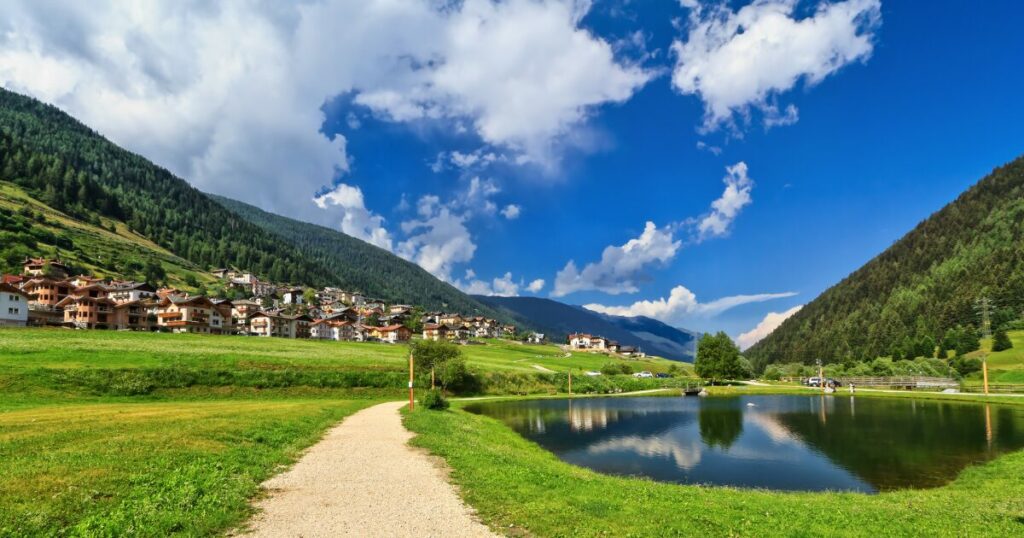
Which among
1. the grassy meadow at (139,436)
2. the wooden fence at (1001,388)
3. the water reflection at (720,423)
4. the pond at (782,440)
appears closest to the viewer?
the grassy meadow at (139,436)

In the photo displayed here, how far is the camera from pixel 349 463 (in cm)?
2208

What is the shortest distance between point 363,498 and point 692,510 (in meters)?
10.3

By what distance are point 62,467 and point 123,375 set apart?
53.3m

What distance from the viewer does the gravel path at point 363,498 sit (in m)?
12.8

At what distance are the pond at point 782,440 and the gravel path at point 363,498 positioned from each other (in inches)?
664

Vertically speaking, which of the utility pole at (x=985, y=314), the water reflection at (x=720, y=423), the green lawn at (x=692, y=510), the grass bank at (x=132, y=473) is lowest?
the water reflection at (x=720, y=423)

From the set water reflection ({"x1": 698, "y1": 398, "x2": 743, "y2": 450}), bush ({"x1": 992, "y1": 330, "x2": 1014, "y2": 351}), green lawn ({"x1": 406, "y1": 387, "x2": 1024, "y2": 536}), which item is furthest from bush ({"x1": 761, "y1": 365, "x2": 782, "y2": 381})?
green lawn ({"x1": 406, "y1": 387, "x2": 1024, "y2": 536})

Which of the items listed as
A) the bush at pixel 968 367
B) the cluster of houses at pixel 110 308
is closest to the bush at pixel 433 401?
the cluster of houses at pixel 110 308

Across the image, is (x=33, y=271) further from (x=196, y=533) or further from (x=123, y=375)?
(x=196, y=533)

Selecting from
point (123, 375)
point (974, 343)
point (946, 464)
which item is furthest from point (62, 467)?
point (974, 343)

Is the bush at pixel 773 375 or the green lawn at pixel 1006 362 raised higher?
the green lawn at pixel 1006 362

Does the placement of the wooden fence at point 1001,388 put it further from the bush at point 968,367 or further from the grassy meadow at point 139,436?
the grassy meadow at point 139,436

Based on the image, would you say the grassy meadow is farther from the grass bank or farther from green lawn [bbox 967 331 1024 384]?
green lawn [bbox 967 331 1024 384]

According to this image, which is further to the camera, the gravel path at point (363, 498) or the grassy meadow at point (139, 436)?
the gravel path at point (363, 498)
